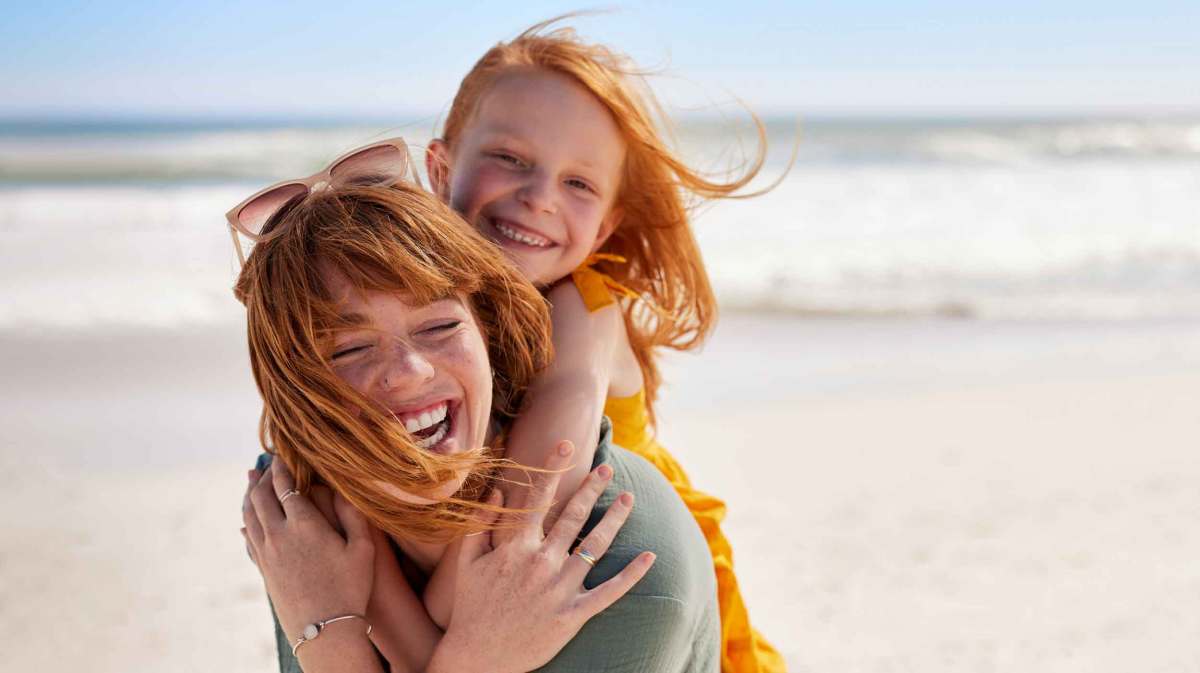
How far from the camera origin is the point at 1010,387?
7.33 metres

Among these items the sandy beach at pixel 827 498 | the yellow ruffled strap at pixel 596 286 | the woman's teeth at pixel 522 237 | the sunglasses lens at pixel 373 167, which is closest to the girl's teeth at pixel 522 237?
the woman's teeth at pixel 522 237

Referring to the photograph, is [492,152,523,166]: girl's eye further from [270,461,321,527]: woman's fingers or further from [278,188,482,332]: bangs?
[270,461,321,527]: woman's fingers

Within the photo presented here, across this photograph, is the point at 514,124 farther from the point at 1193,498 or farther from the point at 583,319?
the point at 1193,498

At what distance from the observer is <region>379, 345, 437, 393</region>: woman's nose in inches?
69.1

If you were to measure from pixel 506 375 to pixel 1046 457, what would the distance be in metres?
4.66

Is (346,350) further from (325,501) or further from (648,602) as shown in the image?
(648,602)

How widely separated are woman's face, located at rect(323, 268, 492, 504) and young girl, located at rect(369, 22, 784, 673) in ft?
1.17

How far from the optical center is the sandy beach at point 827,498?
4133 millimetres

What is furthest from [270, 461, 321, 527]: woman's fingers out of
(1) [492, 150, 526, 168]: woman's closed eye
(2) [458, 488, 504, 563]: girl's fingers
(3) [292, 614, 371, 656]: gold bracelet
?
(1) [492, 150, 526, 168]: woman's closed eye

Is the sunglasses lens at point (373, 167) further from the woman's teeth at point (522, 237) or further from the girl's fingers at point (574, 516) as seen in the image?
the girl's fingers at point (574, 516)

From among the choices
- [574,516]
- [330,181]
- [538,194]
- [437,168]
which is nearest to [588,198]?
[538,194]

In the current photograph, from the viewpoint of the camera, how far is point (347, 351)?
180 centimetres

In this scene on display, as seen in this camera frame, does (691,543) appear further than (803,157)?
No

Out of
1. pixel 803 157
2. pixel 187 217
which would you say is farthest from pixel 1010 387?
pixel 803 157
